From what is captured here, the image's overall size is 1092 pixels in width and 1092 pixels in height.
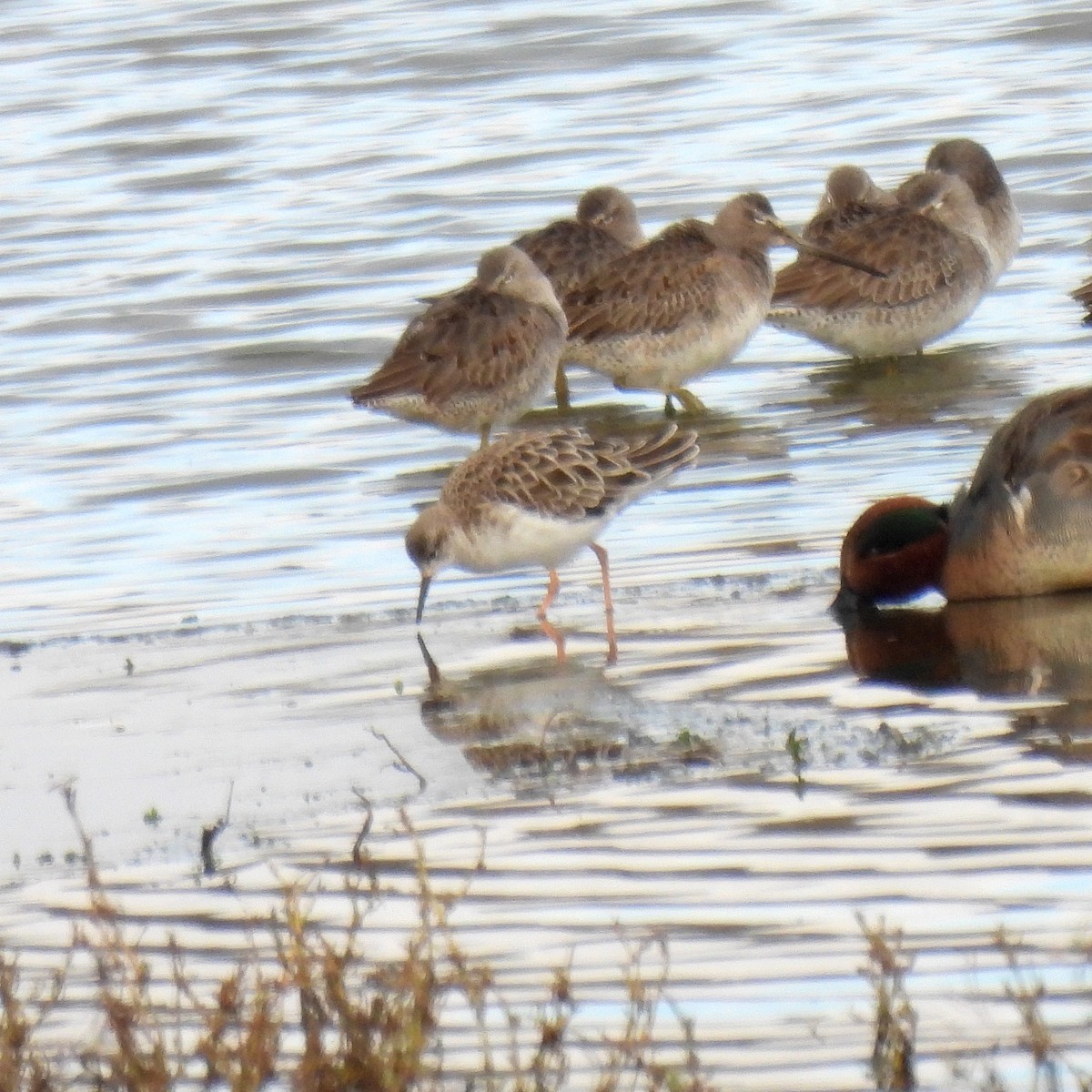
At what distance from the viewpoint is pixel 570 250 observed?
1419 cm

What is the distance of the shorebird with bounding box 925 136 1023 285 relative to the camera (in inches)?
579

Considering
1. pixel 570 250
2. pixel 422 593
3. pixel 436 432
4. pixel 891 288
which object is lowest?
pixel 436 432

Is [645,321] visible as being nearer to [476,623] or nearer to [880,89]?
[476,623]

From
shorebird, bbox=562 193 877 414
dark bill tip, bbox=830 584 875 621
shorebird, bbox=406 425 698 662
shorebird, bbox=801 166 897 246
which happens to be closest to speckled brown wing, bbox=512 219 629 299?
shorebird, bbox=562 193 877 414

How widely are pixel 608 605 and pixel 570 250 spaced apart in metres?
5.89

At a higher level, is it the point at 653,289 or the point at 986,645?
the point at 653,289

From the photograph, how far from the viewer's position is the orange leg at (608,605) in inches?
323

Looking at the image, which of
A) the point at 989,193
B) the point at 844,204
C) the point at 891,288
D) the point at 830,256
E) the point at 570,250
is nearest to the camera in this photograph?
the point at 891,288

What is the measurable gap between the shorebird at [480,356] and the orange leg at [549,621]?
120 inches

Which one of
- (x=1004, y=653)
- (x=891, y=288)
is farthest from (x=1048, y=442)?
(x=891, y=288)

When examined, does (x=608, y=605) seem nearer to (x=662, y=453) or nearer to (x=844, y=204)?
(x=662, y=453)

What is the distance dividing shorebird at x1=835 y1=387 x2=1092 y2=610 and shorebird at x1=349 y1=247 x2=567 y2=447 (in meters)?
3.80

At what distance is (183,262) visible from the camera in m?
17.8

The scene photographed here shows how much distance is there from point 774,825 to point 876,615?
99.6 inches
